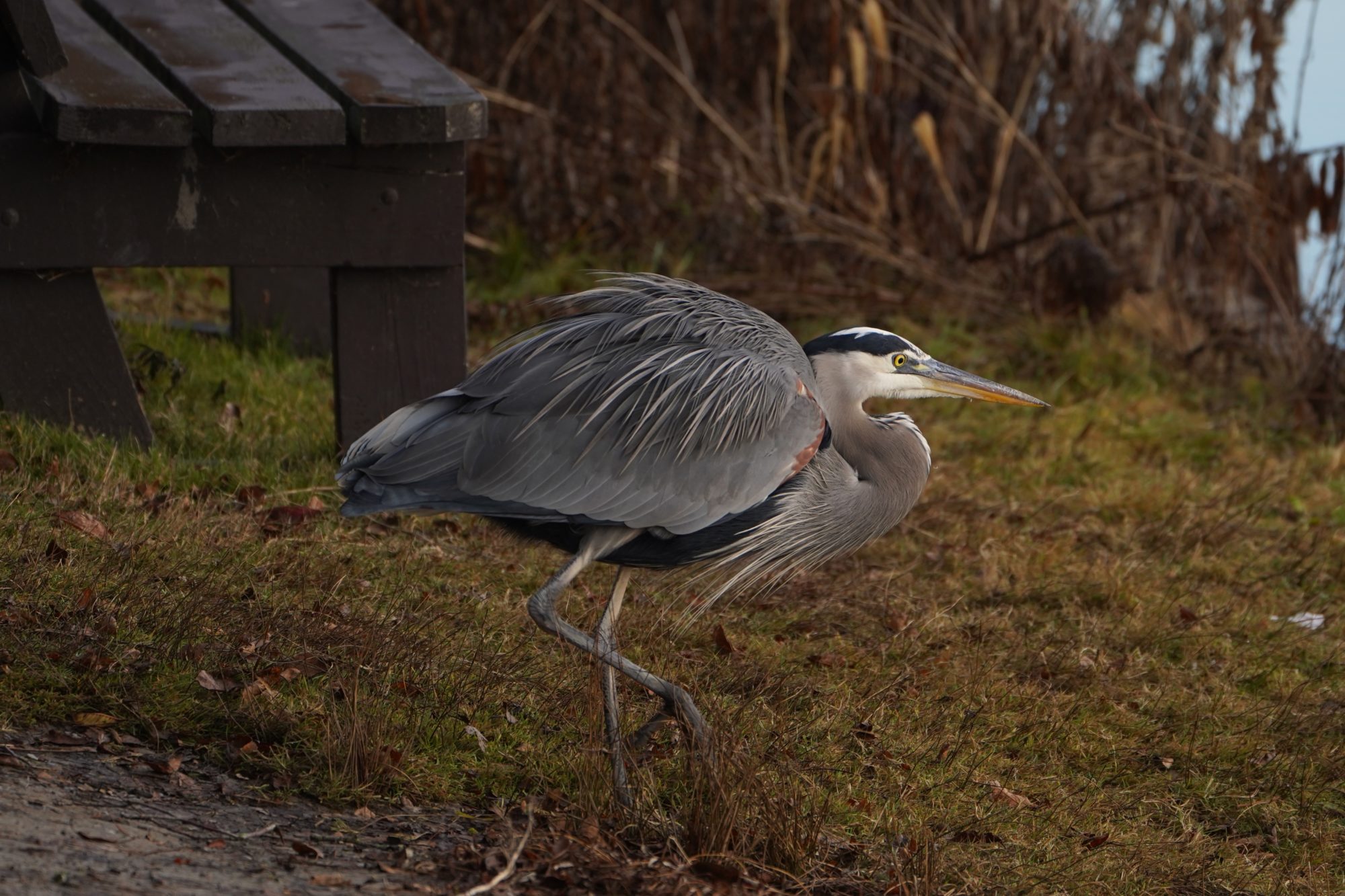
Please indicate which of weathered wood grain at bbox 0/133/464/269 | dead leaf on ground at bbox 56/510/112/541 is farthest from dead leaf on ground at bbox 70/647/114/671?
weathered wood grain at bbox 0/133/464/269

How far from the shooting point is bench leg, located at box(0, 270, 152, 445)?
16.5 feet

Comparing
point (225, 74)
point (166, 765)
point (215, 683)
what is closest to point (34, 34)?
point (225, 74)

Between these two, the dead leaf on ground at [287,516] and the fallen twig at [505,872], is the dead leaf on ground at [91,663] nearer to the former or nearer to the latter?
the fallen twig at [505,872]

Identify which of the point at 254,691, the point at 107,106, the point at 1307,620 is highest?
the point at 107,106

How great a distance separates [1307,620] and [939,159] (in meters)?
3.96

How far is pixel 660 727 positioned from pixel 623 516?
1.91 ft

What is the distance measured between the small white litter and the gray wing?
2.33 metres

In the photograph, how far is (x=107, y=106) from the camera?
4676 millimetres

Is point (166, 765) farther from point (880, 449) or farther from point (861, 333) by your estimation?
point (861, 333)

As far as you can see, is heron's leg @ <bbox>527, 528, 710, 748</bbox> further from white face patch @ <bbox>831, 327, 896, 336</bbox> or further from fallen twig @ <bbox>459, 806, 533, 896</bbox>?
white face patch @ <bbox>831, 327, 896, 336</bbox>

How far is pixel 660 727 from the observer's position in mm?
3934

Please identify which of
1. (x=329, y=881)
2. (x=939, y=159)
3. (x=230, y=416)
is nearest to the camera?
(x=329, y=881)

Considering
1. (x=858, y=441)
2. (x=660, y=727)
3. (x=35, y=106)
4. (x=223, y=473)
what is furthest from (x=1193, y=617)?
(x=35, y=106)

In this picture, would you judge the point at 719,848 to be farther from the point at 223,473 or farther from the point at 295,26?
the point at 295,26
